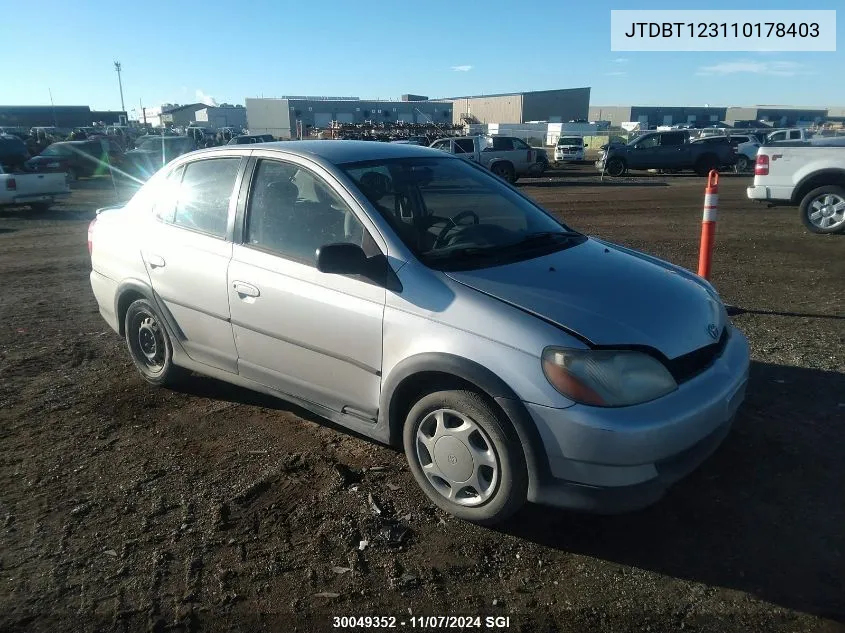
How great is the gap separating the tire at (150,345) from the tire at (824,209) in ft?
32.7

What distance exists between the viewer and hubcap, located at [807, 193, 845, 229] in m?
10.4

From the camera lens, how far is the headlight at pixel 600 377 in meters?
2.71

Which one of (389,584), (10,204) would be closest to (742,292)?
(389,584)

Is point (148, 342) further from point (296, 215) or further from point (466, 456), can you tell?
point (466, 456)

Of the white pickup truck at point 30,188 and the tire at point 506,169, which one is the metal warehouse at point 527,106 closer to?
the tire at point 506,169

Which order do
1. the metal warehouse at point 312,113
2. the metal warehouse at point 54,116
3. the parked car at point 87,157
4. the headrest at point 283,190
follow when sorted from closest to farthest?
the headrest at point 283,190 → the parked car at point 87,157 → the metal warehouse at point 312,113 → the metal warehouse at point 54,116

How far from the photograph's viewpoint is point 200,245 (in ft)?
13.6

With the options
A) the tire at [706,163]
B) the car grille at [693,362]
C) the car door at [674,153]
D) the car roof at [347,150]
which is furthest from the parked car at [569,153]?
the car grille at [693,362]

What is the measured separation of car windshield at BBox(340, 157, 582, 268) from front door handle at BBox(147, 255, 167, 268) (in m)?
1.53

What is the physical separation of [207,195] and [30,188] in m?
13.9

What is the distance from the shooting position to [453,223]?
12.2ft

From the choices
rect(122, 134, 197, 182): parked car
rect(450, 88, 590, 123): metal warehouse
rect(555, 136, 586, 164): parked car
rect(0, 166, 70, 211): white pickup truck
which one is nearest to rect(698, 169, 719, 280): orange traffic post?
rect(0, 166, 70, 211): white pickup truck

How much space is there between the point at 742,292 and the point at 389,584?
5841 millimetres

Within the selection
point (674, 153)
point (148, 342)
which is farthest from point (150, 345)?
point (674, 153)
